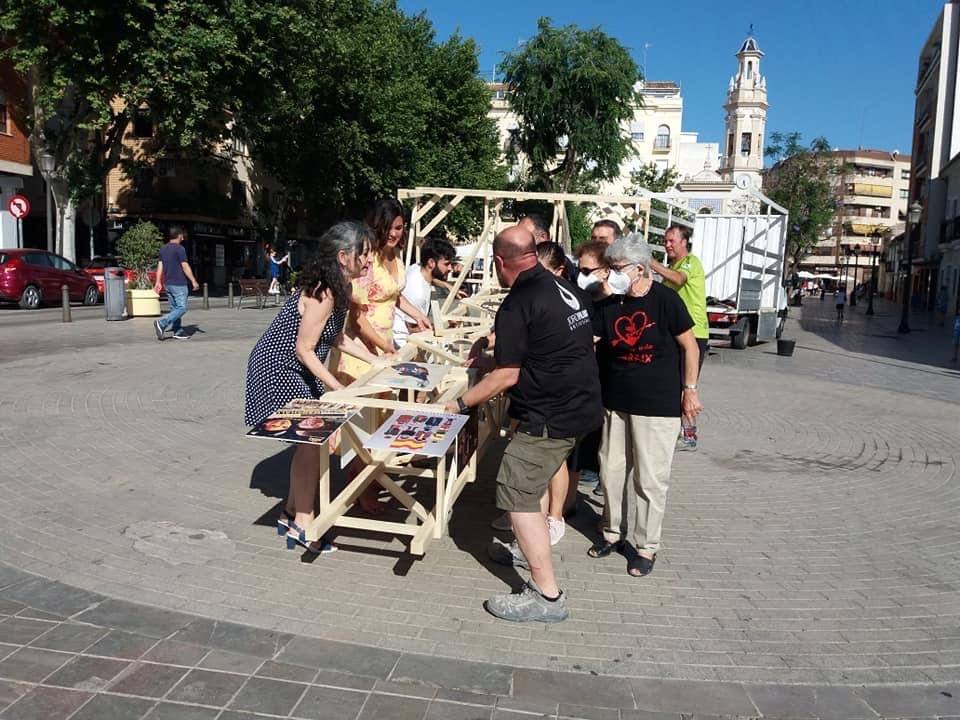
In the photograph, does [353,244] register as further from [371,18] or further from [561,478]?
[371,18]

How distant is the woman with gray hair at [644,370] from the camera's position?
167 inches

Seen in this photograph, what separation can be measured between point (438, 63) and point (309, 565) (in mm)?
35144

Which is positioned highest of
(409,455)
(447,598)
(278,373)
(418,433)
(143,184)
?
(143,184)

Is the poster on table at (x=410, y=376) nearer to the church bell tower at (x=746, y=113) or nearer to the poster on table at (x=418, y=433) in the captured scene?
the poster on table at (x=418, y=433)

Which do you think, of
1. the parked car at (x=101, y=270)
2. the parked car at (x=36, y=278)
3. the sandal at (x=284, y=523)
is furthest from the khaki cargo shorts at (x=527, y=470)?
the parked car at (x=36, y=278)

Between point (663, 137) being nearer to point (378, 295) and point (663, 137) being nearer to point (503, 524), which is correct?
point (378, 295)

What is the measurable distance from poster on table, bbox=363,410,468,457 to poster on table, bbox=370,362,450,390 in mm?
186

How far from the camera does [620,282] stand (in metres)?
4.23

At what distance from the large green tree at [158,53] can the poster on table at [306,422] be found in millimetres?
19438

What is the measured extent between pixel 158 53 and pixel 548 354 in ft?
67.0

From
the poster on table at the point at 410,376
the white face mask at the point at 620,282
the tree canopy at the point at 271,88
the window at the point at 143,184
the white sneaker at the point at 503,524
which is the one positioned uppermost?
the tree canopy at the point at 271,88

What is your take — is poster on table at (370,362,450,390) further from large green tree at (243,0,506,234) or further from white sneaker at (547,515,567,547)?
large green tree at (243,0,506,234)

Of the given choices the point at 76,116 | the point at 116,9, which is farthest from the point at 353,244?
the point at 76,116

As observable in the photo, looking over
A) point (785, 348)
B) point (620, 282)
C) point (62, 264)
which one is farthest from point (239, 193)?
point (620, 282)
